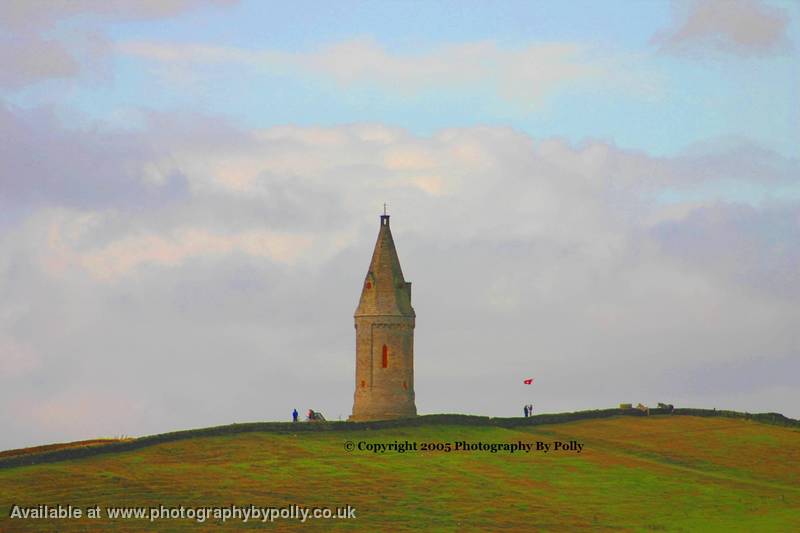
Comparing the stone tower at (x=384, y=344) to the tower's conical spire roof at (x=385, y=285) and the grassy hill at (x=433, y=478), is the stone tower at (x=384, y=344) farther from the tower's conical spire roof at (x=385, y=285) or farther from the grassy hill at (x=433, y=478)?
the grassy hill at (x=433, y=478)

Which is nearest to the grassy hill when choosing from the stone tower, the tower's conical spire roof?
the stone tower

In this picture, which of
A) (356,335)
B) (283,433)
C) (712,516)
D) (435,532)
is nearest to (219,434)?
(283,433)

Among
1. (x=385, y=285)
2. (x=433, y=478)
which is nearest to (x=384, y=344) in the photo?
(x=385, y=285)

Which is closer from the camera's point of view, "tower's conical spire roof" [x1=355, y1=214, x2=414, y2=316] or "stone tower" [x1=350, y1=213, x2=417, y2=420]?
"stone tower" [x1=350, y1=213, x2=417, y2=420]

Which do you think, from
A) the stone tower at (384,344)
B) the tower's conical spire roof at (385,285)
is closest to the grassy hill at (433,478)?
the stone tower at (384,344)

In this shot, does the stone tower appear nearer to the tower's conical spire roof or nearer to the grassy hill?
the tower's conical spire roof

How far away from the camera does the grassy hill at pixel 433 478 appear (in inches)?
2800

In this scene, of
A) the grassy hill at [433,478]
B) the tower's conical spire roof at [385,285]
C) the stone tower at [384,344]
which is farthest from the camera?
the tower's conical spire roof at [385,285]

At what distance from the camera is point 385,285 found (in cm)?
10262

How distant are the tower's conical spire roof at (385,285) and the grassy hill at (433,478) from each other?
926 centimetres

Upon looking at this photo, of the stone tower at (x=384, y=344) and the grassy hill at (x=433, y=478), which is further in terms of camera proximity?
the stone tower at (x=384, y=344)

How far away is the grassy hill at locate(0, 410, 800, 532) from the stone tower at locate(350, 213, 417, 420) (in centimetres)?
488

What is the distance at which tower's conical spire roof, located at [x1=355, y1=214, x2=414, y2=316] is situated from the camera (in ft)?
335

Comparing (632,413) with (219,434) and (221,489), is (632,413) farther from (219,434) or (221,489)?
(221,489)
